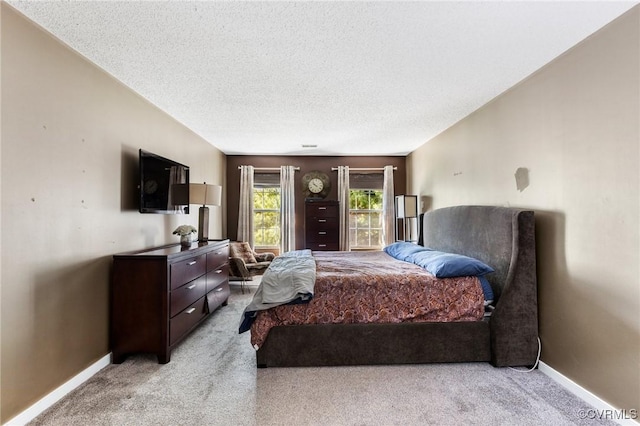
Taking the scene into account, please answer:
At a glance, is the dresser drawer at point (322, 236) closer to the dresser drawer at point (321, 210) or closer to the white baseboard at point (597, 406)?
the dresser drawer at point (321, 210)

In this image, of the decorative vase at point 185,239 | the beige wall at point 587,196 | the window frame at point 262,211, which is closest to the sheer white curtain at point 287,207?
the window frame at point 262,211

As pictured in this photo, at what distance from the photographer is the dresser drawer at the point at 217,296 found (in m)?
3.41

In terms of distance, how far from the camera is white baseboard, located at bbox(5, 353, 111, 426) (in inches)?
68.1

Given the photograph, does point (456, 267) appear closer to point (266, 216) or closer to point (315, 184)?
point (315, 184)

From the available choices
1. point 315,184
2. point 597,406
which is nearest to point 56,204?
point 597,406

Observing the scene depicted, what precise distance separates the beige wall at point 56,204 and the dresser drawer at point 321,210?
300 cm

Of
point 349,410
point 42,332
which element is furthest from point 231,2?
point 349,410

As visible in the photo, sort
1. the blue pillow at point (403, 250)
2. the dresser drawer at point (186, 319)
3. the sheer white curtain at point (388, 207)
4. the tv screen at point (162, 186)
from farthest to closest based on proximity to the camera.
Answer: the sheer white curtain at point (388, 207), the blue pillow at point (403, 250), the tv screen at point (162, 186), the dresser drawer at point (186, 319)

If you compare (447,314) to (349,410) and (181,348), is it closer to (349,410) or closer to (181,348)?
(349,410)

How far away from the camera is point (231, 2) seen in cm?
164

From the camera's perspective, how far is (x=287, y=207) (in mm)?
5691

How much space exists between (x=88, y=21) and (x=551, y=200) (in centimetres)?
346

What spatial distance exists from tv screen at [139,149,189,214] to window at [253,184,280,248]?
2.24 meters

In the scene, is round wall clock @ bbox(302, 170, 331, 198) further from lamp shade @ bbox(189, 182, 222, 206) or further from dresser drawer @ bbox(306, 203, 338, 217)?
lamp shade @ bbox(189, 182, 222, 206)
